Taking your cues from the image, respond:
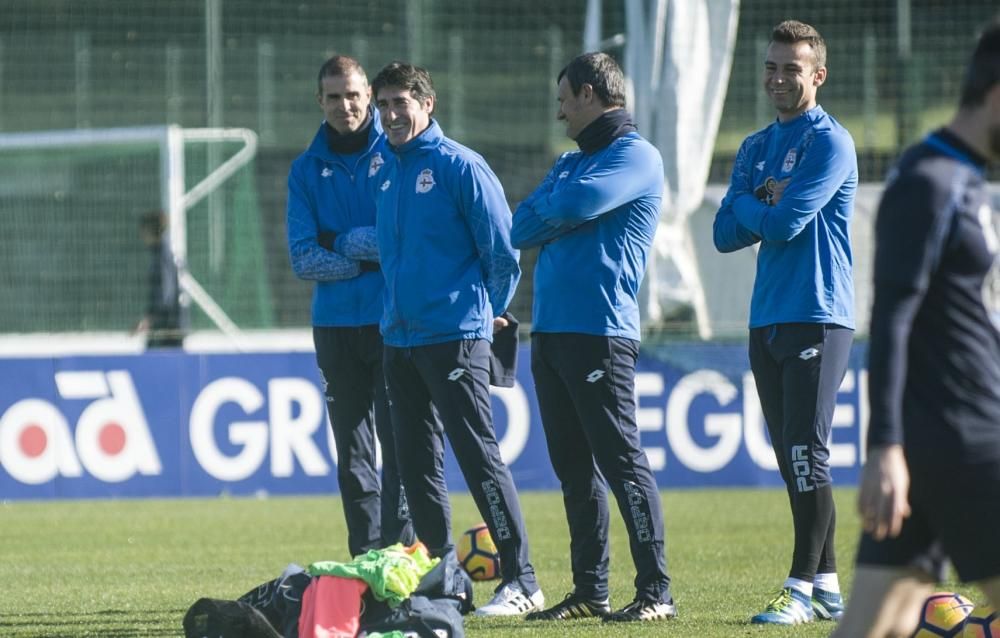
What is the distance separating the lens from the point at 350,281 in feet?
25.1

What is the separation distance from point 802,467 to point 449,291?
1.62 meters

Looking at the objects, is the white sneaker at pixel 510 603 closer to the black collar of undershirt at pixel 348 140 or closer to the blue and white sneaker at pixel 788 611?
the blue and white sneaker at pixel 788 611

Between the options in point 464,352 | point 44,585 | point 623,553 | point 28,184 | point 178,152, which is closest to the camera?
point 464,352

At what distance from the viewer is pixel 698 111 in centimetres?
1423

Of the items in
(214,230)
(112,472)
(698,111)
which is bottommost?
(112,472)

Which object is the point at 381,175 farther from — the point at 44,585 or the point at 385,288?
the point at 44,585

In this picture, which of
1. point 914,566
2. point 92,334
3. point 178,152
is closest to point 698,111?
point 178,152

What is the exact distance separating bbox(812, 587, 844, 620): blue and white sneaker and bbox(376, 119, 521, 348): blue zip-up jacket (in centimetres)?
174

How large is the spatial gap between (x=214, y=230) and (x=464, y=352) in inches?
451

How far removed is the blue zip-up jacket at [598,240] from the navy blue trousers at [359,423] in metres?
1.18

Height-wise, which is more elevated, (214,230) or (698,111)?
(698,111)

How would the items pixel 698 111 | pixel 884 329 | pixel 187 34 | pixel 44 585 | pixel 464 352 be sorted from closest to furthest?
pixel 884 329
pixel 464 352
pixel 44 585
pixel 698 111
pixel 187 34

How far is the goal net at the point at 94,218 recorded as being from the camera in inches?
680

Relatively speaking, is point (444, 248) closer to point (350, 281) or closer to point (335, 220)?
point (350, 281)
